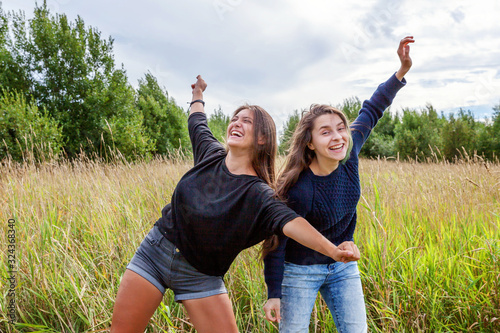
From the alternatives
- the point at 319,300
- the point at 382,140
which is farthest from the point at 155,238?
the point at 382,140

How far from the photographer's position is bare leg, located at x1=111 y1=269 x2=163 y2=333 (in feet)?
5.96

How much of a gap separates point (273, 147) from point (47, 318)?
2099mm

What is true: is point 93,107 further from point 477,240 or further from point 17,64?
point 477,240

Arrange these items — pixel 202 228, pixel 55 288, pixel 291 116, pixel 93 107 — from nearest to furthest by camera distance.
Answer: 1. pixel 202 228
2. pixel 55 288
3. pixel 93 107
4. pixel 291 116

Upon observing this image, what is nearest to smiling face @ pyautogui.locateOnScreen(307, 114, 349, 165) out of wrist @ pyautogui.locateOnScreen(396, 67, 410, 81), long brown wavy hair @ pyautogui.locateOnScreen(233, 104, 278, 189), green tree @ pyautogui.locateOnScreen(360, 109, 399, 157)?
long brown wavy hair @ pyautogui.locateOnScreen(233, 104, 278, 189)

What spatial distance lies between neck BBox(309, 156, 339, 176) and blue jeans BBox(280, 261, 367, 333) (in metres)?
0.47

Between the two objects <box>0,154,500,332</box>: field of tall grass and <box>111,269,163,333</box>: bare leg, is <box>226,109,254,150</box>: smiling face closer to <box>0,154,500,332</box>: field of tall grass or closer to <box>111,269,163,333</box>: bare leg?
<box>0,154,500,332</box>: field of tall grass

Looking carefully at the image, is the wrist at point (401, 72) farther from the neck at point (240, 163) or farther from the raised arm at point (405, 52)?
the neck at point (240, 163)

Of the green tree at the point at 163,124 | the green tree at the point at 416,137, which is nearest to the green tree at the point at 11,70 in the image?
the green tree at the point at 163,124

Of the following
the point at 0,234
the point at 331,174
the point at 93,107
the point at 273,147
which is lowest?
the point at 0,234

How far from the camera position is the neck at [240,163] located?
1864mm

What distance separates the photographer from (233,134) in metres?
1.91

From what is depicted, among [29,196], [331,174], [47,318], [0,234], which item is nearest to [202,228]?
[331,174]

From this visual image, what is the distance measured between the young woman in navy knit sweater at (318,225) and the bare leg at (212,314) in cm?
18
